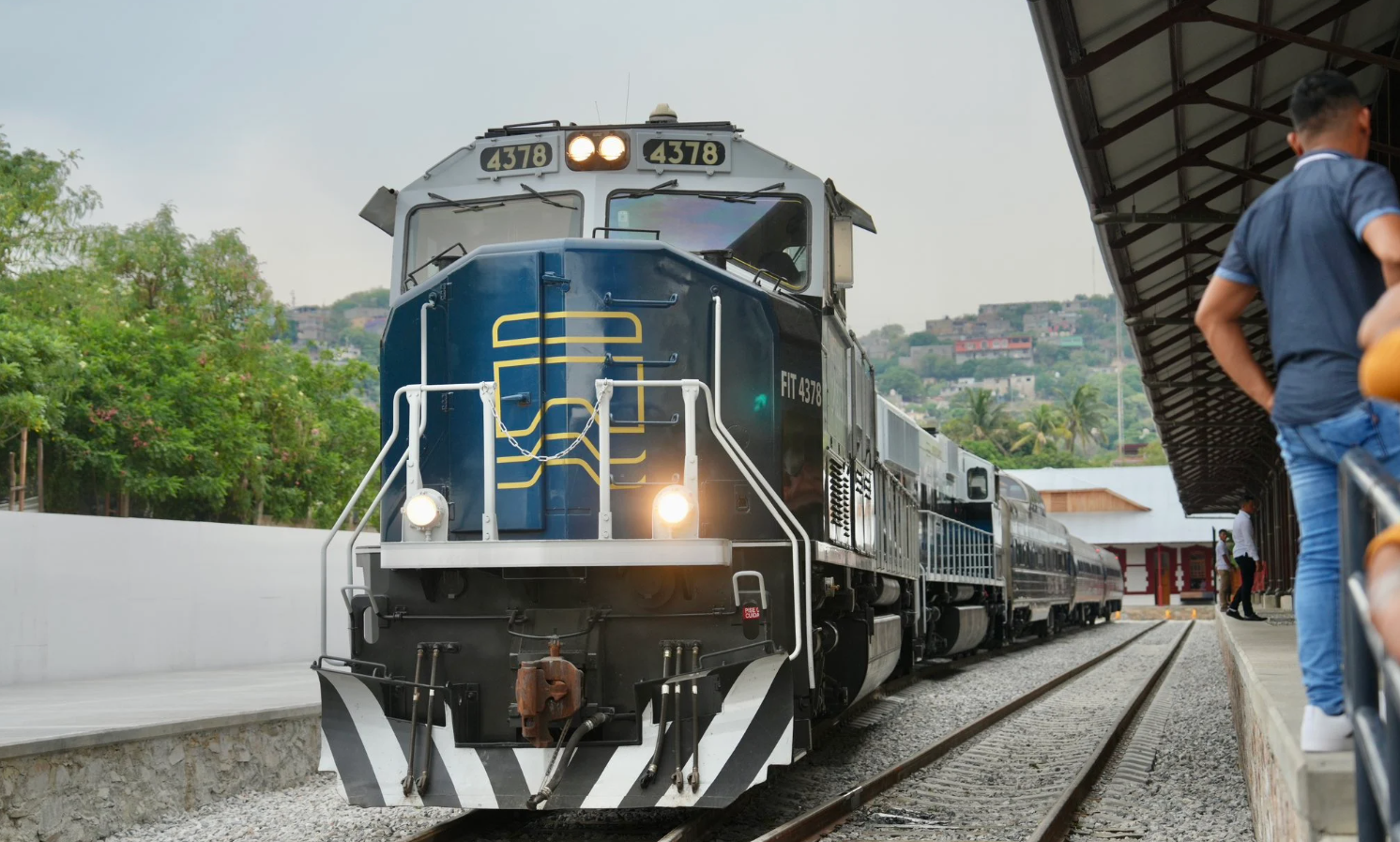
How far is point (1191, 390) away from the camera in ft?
66.6

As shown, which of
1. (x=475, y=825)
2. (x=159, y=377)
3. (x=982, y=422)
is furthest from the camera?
(x=982, y=422)

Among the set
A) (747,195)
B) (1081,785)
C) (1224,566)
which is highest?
(747,195)

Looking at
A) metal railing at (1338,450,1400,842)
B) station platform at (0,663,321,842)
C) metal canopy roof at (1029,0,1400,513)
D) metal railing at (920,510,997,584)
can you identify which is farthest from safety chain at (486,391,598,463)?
metal railing at (920,510,997,584)

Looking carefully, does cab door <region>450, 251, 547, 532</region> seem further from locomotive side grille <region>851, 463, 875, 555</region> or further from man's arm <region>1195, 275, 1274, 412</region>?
man's arm <region>1195, 275, 1274, 412</region>

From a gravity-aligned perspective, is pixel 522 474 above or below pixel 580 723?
above

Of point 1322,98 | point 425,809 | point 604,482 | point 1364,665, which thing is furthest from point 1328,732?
point 425,809

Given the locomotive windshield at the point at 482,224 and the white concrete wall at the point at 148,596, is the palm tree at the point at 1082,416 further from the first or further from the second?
the locomotive windshield at the point at 482,224

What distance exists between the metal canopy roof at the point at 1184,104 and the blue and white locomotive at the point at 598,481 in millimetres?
1952

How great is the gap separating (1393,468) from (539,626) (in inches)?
155

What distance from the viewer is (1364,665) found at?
103 inches

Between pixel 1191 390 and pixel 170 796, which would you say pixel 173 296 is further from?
pixel 170 796

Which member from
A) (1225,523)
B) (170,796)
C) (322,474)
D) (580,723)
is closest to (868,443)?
(580,723)

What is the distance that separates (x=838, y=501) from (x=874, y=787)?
5.29 ft

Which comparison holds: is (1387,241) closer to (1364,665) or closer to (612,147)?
(1364,665)
